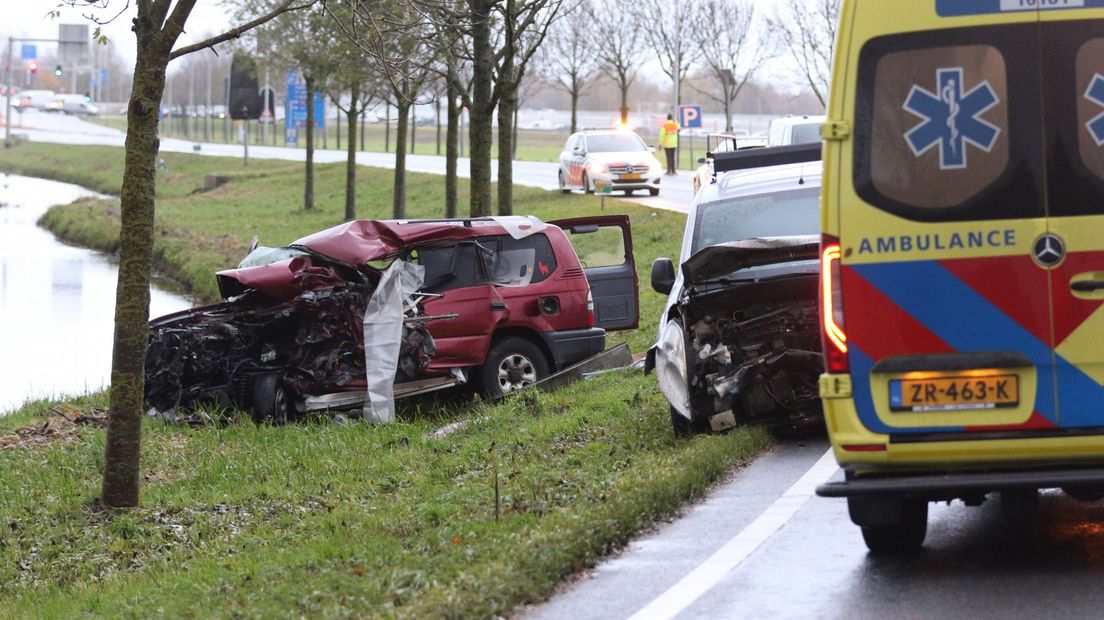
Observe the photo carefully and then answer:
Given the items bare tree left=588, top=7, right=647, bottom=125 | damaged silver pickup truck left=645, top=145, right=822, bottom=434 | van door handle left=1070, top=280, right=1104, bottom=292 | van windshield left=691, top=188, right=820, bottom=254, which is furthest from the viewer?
bare tree left=588, top=7, right=647, bottom=125

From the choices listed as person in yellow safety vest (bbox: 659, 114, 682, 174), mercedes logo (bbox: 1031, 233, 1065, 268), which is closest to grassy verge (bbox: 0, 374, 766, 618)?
mercedes logo (bbox: 1031, 233, 1065, 268)

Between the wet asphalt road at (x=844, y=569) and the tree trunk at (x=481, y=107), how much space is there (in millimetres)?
10473

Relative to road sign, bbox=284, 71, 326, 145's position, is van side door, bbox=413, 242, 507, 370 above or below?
below

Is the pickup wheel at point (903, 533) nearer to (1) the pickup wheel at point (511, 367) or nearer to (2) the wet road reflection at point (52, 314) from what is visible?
(1) the pickup wheel at point (511, 367)

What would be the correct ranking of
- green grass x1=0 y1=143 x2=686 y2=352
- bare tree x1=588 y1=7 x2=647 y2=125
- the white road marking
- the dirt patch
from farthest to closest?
bare tree x1=588 y1=7 x2=647 y2=125 < green grass x1=0 y1=143 x2=686 y2=352 < the dirt patch < the white road marking

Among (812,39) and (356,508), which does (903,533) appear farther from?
(812,39)

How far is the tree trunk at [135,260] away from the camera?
9.67m

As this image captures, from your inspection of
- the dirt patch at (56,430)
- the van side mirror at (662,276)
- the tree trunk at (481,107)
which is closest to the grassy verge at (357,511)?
the dirt patch at (56,430)

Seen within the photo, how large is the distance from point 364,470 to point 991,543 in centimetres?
505

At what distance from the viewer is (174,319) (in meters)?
13.5

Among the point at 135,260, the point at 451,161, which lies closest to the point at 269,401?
the point at 135,260

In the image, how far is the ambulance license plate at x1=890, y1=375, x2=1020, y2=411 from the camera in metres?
5.76

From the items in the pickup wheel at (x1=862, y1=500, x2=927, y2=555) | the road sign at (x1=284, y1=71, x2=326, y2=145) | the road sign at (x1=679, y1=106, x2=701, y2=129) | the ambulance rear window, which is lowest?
the pickup wheel at (x1=862, y1=500, x2=927, y2=555)

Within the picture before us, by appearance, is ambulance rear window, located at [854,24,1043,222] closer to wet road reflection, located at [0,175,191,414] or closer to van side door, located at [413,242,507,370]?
van side door, located at [413,242,507,370]
